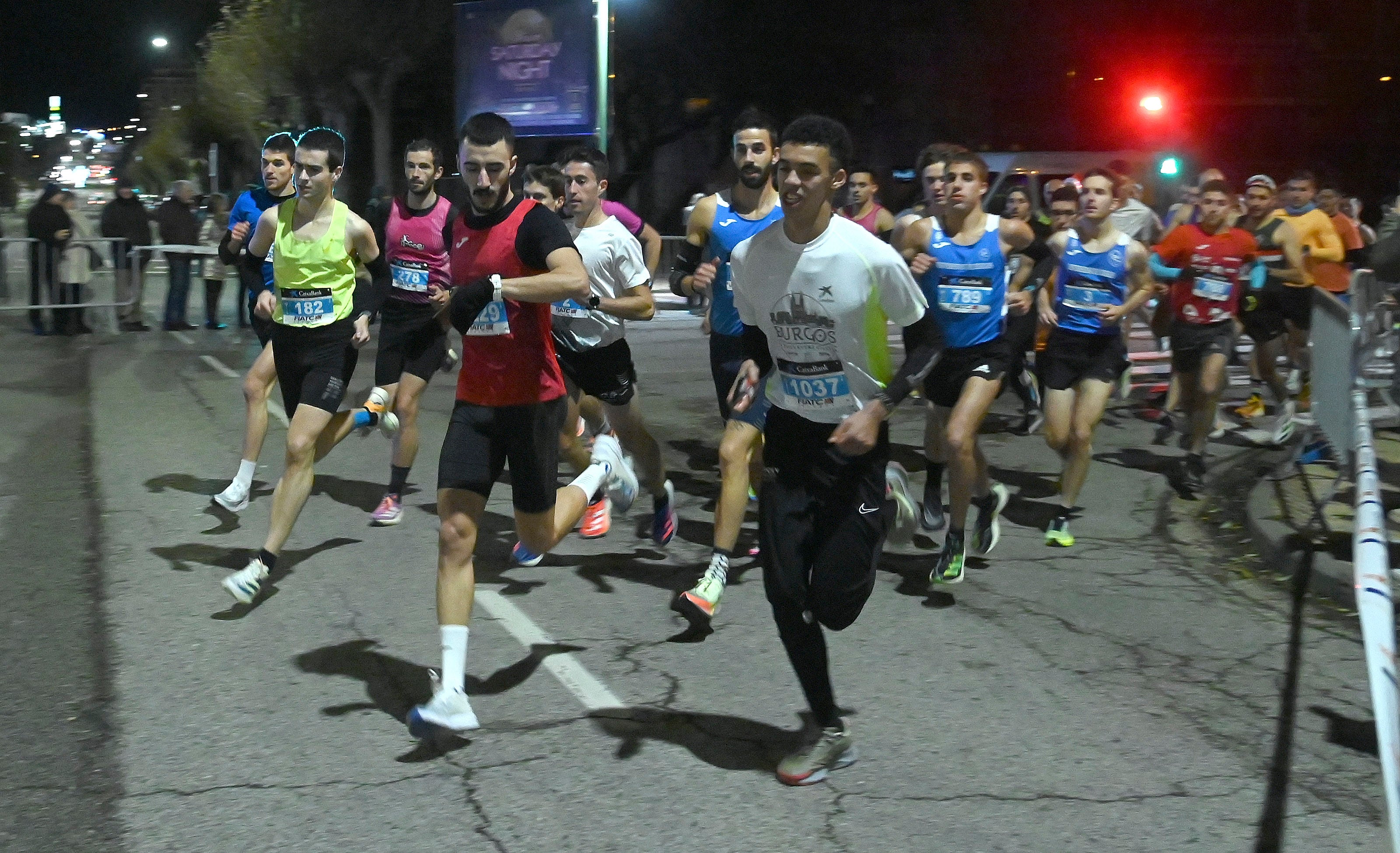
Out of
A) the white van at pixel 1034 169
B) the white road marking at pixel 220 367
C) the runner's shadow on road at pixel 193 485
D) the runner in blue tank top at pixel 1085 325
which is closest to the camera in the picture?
the runner in blue tank top at pixel 1085 325

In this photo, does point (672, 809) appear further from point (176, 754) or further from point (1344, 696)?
point (1344, 696)

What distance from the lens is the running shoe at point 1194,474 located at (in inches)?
360

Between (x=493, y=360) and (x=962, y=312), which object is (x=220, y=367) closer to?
(x=962, y=312)

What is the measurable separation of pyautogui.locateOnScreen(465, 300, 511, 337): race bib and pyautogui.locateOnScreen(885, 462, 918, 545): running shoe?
141 cm

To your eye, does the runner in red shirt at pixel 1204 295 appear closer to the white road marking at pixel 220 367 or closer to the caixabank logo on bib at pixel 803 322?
the caixabank logo on bib at pixel 803 322

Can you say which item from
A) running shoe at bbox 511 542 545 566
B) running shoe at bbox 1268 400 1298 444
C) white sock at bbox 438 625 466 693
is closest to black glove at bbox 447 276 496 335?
white sock at bbox 438 625 466 693

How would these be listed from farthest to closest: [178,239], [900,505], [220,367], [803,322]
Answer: [178,239], [220,367], [900,505], [803,322]

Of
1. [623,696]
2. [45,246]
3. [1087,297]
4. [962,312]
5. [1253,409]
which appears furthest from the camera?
[45,246]

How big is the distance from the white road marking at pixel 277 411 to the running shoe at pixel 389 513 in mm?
3076

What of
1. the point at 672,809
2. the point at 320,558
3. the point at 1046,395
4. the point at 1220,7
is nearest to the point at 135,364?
the point at 320,558

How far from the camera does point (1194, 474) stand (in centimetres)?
916

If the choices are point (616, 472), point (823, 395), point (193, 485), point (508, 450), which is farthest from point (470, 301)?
point (193, 485)

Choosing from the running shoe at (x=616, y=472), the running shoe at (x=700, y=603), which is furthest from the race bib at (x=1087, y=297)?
the running shoe at (x=700, y=603)

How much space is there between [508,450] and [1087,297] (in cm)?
428
